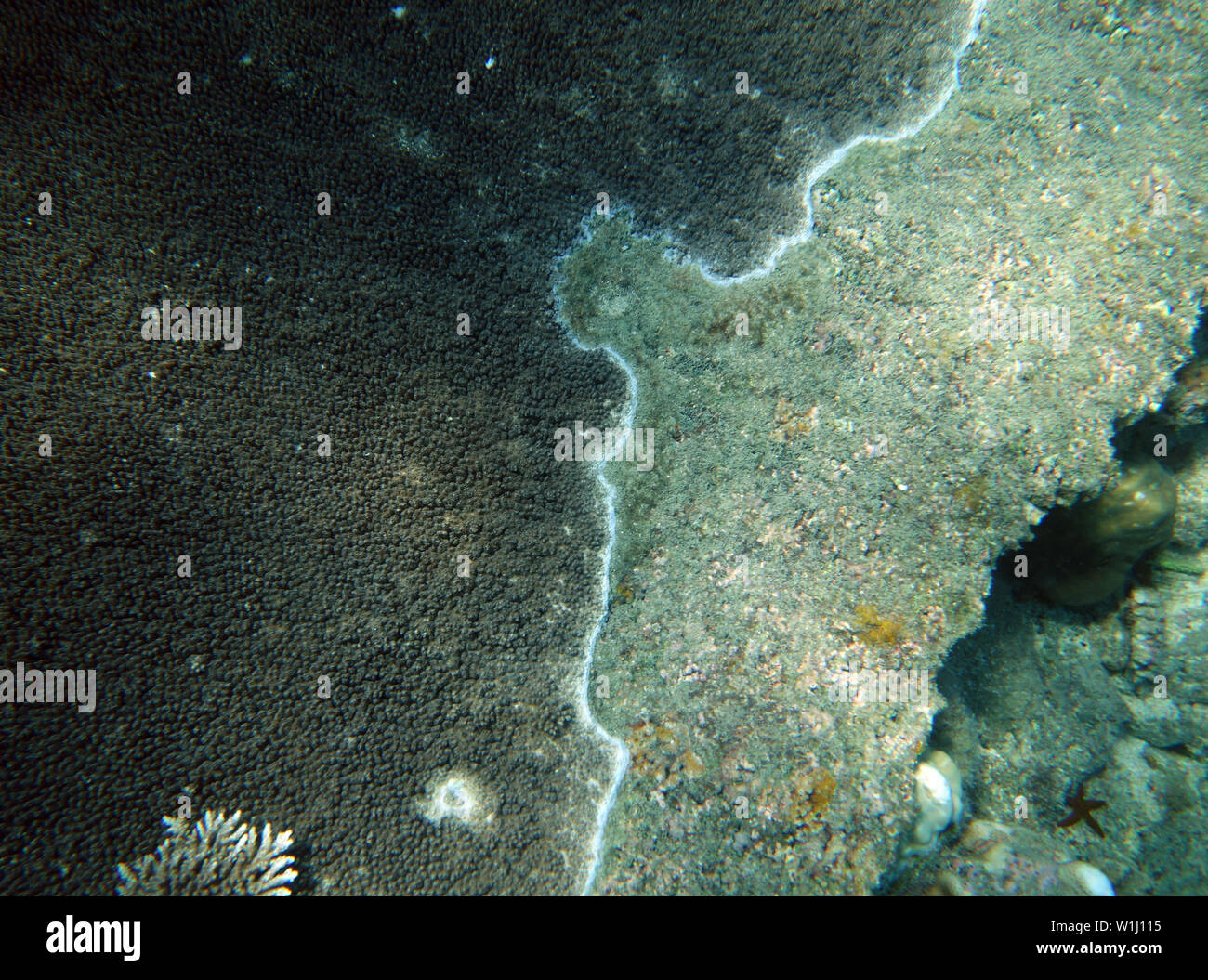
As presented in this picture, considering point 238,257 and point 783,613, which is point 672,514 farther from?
point 238,257

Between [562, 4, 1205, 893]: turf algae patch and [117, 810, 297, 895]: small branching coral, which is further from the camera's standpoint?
[562, 4, 1205, 893]: turf algae patch

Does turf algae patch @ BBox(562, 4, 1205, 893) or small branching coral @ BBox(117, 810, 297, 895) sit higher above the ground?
turf algae patch @ BBox(562, 4, 1205, 893)

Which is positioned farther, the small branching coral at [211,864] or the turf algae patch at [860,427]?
the turf algae patch at [860,427]

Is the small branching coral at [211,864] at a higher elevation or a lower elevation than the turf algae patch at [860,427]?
lower

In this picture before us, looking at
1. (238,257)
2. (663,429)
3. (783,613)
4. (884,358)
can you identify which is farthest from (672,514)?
(238,257)

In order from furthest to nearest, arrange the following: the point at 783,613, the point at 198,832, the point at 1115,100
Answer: the point at 1115,100 < the point at 783,613 < the point at 198,832
